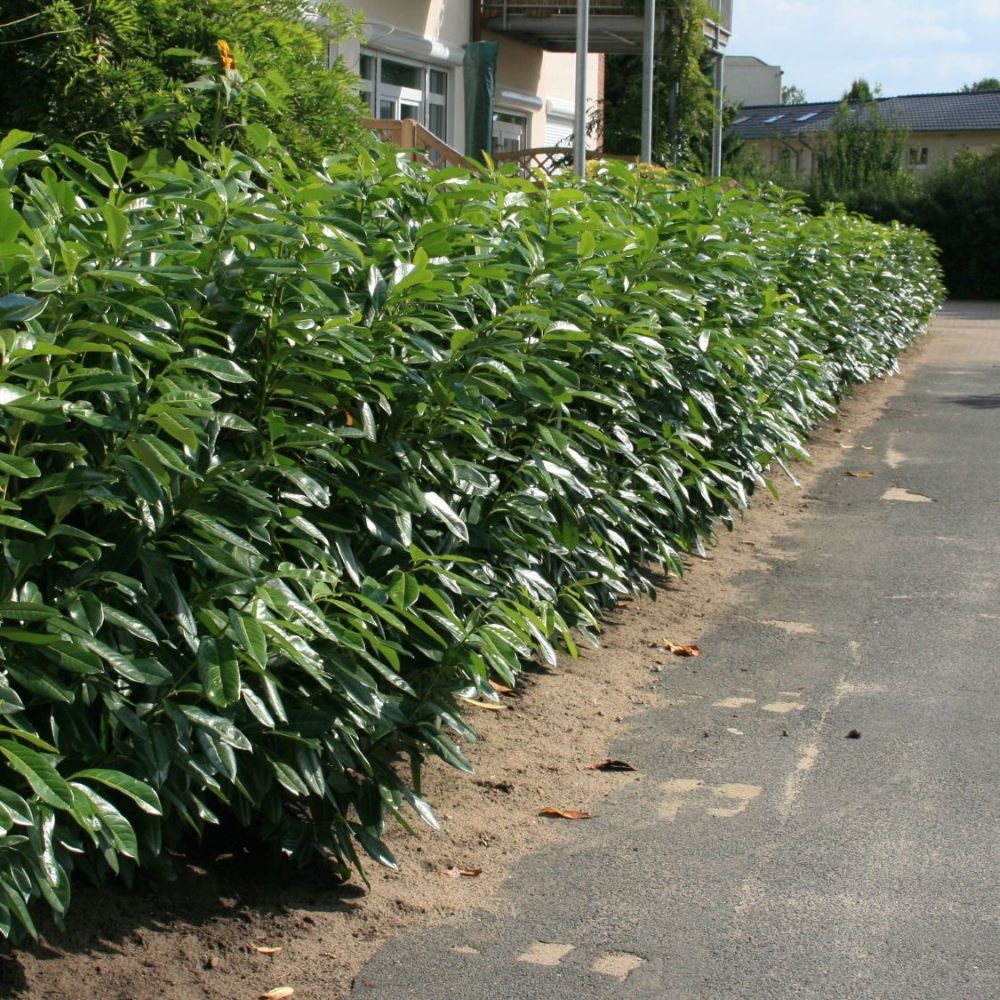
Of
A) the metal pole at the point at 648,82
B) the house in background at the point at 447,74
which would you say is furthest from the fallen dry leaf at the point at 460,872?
the metal pole at the point at 648,82

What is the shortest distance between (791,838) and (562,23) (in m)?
21.0

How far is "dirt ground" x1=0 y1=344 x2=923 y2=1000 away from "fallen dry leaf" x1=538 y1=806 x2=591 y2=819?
0.04 meters

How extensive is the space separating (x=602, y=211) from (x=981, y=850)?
11.3 ft

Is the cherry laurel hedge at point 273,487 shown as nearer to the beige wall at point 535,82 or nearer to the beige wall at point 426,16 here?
the beige wall at point 426,16

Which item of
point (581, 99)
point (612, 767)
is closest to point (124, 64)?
point (612, 767)

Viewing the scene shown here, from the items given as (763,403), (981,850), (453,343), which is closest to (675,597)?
(763,403)

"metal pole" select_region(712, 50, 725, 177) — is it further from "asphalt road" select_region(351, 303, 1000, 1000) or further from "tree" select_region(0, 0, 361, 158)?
"tree" select_region(0, 0, 361, 158)

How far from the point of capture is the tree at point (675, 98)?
2766cm

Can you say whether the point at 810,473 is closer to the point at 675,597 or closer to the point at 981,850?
the point at 675,597

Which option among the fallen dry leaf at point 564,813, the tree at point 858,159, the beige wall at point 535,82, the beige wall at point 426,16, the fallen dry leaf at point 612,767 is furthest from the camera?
the tree at point 858,159

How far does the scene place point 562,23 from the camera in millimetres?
23484

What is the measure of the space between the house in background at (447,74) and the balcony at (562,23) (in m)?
0.28

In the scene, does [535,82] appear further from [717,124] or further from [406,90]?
[406,90]

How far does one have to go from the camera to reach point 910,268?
20844mm
